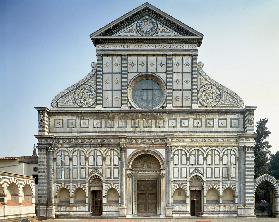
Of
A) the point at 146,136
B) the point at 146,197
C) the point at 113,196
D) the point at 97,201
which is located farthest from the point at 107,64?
the point at 146,197

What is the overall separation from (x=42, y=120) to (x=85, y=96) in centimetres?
344

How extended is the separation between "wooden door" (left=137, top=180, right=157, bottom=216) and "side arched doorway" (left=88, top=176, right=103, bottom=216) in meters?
2.64

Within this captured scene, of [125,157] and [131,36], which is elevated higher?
[131,36]

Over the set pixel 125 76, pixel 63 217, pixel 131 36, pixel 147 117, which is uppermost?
pixel 131 36

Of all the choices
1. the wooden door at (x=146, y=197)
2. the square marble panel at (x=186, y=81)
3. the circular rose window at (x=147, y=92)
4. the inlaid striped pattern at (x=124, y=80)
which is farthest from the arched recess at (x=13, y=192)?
the square marble panel at (x=186, y=81)

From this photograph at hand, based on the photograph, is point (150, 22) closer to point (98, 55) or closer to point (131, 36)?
point (131, 36)

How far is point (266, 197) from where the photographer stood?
44.0 meters

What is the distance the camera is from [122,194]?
33.8 m

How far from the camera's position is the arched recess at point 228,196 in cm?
3394

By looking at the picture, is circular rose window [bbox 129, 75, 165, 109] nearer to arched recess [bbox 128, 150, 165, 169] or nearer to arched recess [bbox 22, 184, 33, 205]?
arched recess [bbox 128, 150, 165, 169]

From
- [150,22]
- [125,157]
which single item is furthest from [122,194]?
[150,22]

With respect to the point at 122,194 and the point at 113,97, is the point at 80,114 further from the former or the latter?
the point at 122,194

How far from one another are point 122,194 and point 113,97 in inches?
267

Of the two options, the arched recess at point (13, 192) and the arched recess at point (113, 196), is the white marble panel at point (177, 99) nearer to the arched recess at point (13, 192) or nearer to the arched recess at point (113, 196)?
the arched recess at point (113, 196)
